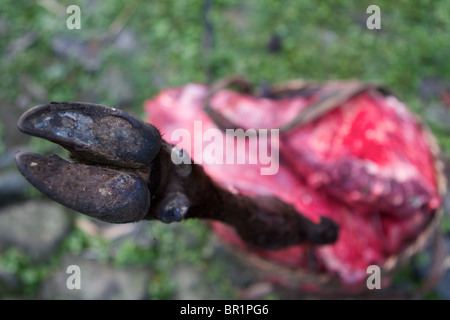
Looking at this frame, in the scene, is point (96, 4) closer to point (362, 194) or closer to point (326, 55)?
point (326, 55)

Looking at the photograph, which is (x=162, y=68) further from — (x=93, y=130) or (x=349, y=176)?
(x=93, y=130)

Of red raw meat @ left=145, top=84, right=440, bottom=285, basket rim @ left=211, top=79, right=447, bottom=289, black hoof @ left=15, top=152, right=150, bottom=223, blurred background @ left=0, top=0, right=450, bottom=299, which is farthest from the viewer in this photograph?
blurred background @ left=0, top=0, right=450, bottom=299

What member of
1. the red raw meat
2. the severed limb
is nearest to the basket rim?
the red raw meat

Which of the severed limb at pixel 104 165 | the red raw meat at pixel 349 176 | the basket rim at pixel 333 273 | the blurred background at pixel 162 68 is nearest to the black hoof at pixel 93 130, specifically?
the severed limb at pixel 104 165

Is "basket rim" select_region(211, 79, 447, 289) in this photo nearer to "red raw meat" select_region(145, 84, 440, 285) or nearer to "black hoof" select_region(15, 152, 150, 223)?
"red raw meat" select_region(145, 84, 440, 285)

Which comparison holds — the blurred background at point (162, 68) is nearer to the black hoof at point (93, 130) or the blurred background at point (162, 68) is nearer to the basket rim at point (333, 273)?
the basket rim at point (333, 273)

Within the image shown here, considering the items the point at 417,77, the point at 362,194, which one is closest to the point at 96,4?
the point at 417,77
